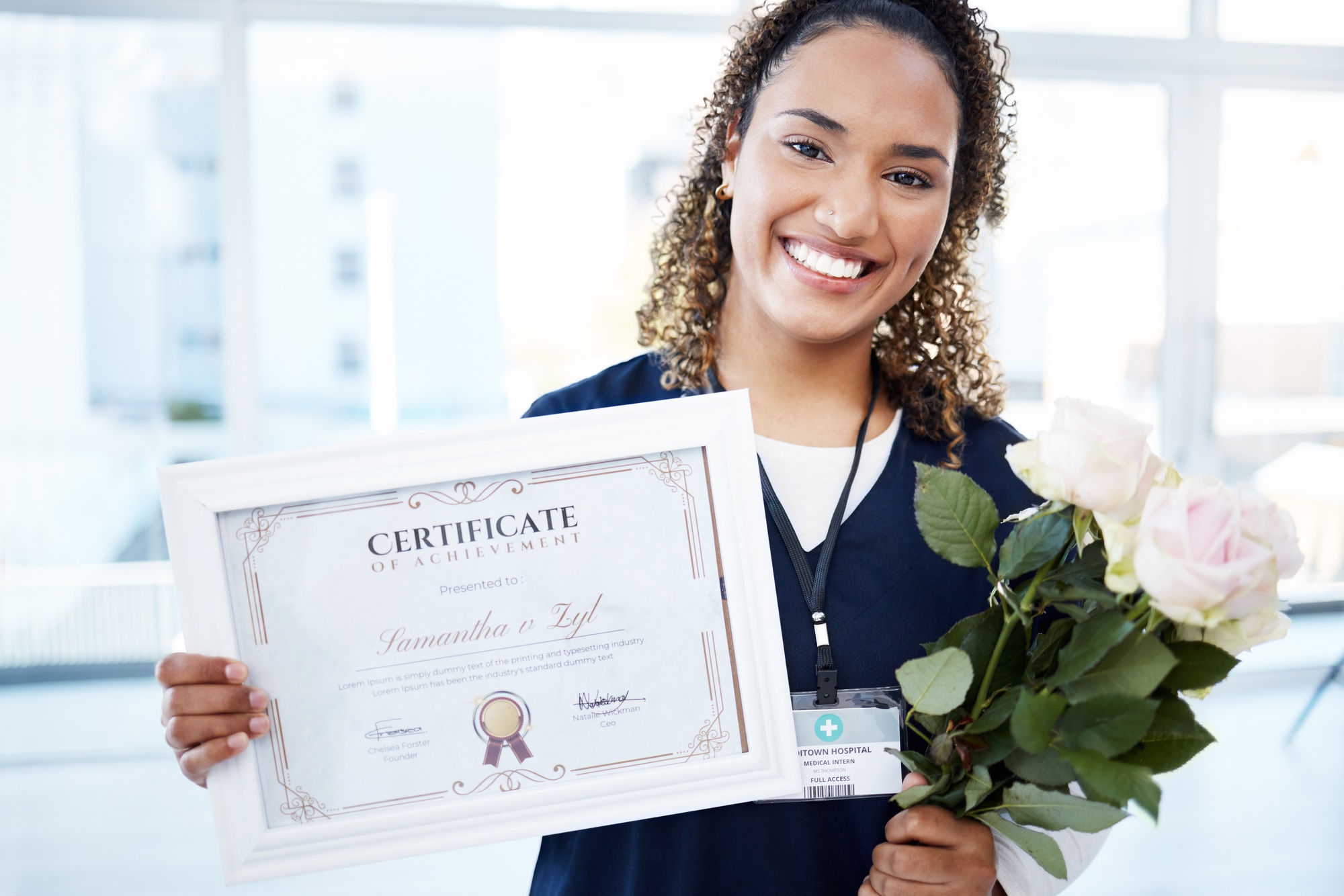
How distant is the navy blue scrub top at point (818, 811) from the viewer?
1001 millimetres

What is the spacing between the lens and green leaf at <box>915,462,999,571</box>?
0.81m

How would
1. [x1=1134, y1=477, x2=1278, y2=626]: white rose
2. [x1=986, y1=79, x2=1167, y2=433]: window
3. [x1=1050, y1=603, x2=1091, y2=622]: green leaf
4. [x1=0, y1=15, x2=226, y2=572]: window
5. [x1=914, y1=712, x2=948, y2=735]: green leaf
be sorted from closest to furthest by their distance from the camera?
1. [x1=1134, y1=477, x2=1278, y2=626]: white rose
2. [x1=1050, y1=603, x2=1091, y2=622]: green leaf
3. [x1=914, y1=712, x2=948, y2=735]: green leaf
4. [x1=0, y1=15, x2=226, y2=572]: window
5. [x1=986, y1=79, x2=1167, y2=433]: window

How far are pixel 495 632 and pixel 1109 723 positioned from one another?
22.0 inches

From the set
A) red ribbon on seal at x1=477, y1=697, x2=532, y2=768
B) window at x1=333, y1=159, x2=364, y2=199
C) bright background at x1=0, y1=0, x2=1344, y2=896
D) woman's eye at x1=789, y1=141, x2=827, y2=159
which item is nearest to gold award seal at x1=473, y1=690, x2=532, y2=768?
red ribbon on seal at x1=477, y1=697, x2=532, y2=768

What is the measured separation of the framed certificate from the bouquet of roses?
0.63 ft

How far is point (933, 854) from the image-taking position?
873 mm

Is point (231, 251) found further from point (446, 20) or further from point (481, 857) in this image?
point (481, 857)

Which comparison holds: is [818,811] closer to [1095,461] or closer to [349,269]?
[1095,461]

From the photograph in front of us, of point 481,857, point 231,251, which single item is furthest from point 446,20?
point 481,857

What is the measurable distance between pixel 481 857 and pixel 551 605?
243 cm

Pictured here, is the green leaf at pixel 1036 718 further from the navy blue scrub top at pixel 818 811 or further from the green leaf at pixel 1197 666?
the navy blue scrub top at pixel 818 811

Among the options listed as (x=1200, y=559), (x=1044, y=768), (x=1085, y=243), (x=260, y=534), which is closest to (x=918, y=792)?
(x=1044, y=768)

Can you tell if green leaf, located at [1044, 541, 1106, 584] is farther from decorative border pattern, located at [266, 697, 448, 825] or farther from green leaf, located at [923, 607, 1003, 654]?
decorative border pattern, located at [266, 697, 448, 825]

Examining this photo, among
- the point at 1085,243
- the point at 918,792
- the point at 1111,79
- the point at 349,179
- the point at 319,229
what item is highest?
the point at 1111,79
